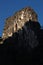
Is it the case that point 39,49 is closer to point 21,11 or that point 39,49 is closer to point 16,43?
point 16,43

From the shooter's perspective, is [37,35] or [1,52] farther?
[37,35]

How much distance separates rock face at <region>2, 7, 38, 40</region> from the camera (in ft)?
75.8

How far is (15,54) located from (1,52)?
4.07 feet

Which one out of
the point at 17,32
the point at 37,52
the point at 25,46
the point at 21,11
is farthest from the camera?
the point at 21,11

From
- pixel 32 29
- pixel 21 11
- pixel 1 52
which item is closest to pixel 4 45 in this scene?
pixel 1 52

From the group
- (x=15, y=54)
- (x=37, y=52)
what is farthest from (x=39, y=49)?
(x=15, y=54)

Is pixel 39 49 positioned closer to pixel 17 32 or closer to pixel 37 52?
pixel 37 52

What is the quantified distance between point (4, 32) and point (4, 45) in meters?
4.09

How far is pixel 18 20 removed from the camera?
23641 mm

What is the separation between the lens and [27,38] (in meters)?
21.2

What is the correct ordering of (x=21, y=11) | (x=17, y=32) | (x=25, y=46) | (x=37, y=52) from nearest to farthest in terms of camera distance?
1. (x=37, y=52)
2. (x=25, y=46)
3. (x=17, y=32)
4. (x=21, y=11)

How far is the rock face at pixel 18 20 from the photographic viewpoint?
23109 millimetres

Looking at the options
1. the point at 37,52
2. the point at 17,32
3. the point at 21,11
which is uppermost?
the point at 21,11

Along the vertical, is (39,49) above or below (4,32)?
below
